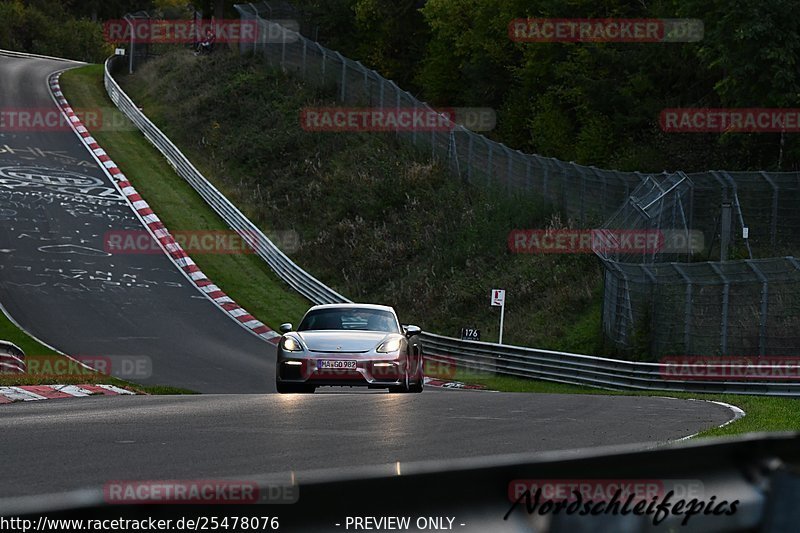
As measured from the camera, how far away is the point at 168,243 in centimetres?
3922

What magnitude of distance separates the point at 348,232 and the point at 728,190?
16441 mm

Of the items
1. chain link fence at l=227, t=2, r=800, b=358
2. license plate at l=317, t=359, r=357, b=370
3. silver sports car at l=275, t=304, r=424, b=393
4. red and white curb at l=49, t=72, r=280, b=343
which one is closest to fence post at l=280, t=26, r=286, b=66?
red and white curb at l=49, t=72, r=280, b=343

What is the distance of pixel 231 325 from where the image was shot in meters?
31.7

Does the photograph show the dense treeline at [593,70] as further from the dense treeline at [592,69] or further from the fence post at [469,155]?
the fence post at [469,155]

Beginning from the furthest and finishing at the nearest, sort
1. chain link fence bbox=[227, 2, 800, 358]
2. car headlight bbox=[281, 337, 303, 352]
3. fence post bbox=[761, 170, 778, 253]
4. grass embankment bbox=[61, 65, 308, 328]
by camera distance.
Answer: grass embankment bbox=[61, 65, 308, 328] → fence post bbox=[761, 170, 778, 253] → chain link fence bbox=[227, 2, 800, 358] → car headlight bbox=[281, 337, 303, 352]

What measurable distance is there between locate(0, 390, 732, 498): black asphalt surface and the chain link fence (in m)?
9.11

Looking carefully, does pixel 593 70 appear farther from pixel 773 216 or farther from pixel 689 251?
pixel 773 216

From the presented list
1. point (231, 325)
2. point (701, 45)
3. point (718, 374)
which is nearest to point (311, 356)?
point (718, 374)

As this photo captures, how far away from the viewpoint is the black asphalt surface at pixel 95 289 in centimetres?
2608

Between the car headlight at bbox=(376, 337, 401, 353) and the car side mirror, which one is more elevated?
the car side mirror

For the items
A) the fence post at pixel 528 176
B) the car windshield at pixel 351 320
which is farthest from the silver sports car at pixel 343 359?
the fence post at pixel 528 176

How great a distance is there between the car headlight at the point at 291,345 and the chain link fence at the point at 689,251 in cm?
1098

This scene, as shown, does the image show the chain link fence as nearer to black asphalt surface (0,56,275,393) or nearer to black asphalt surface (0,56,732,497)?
black asphalt surface (0,56,732,497)

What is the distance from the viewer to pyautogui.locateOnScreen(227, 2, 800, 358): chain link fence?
78.9ft
